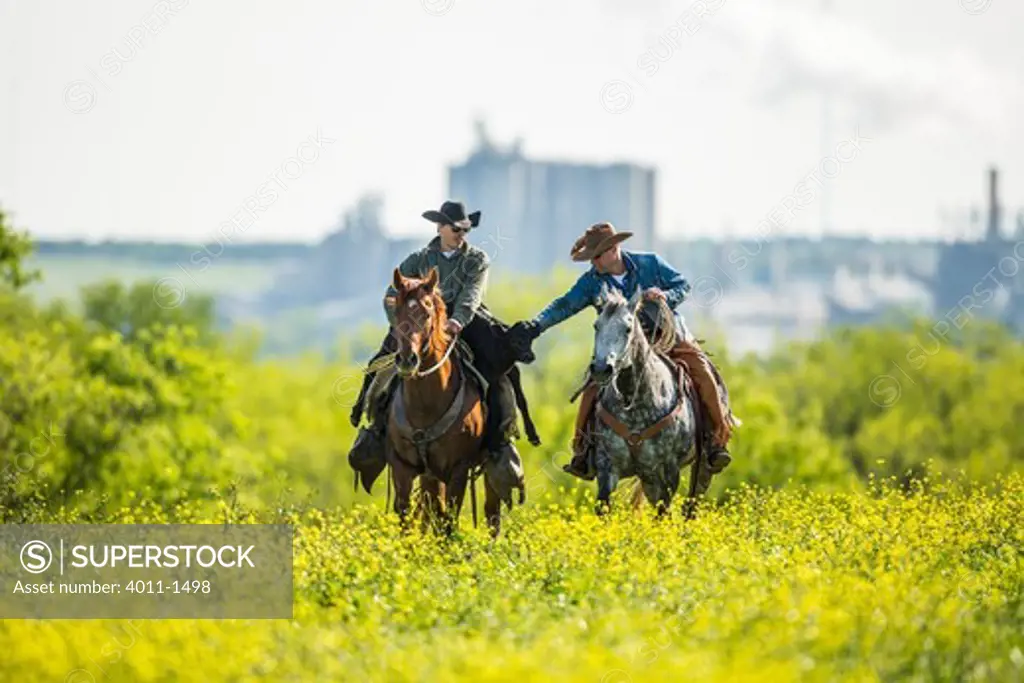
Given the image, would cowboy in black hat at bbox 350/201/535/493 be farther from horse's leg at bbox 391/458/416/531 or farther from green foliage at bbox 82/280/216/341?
green foliage at bbox 82/280/216/341

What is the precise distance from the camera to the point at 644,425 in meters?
18.2

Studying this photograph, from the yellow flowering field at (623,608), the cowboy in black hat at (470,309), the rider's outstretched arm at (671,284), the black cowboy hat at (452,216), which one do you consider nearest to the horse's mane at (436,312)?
the cowboy in black hat at (470,309)

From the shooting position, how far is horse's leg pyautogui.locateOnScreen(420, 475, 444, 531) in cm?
1831

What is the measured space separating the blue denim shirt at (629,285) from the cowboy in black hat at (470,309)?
A: 1.68 ft

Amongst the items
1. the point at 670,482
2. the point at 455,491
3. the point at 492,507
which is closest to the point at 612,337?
the point at 670,482

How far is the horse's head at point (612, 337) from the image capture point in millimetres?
16938

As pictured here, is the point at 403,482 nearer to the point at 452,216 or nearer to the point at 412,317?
the point at 412,317

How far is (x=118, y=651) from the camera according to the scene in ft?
41.9

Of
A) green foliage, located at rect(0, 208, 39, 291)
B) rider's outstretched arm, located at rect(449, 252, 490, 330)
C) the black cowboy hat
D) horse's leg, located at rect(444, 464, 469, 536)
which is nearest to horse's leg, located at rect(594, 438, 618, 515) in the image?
horse's leg, located at rect(444, 464, 469, 536)

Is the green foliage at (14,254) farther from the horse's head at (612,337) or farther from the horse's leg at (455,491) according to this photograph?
the horse's head at (612,337)

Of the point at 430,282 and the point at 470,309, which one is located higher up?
the point at 430,282

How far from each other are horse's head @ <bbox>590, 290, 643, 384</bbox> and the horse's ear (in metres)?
1.40

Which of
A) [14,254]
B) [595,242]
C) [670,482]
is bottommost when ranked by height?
[670,482]

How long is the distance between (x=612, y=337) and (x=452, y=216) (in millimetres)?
2206
